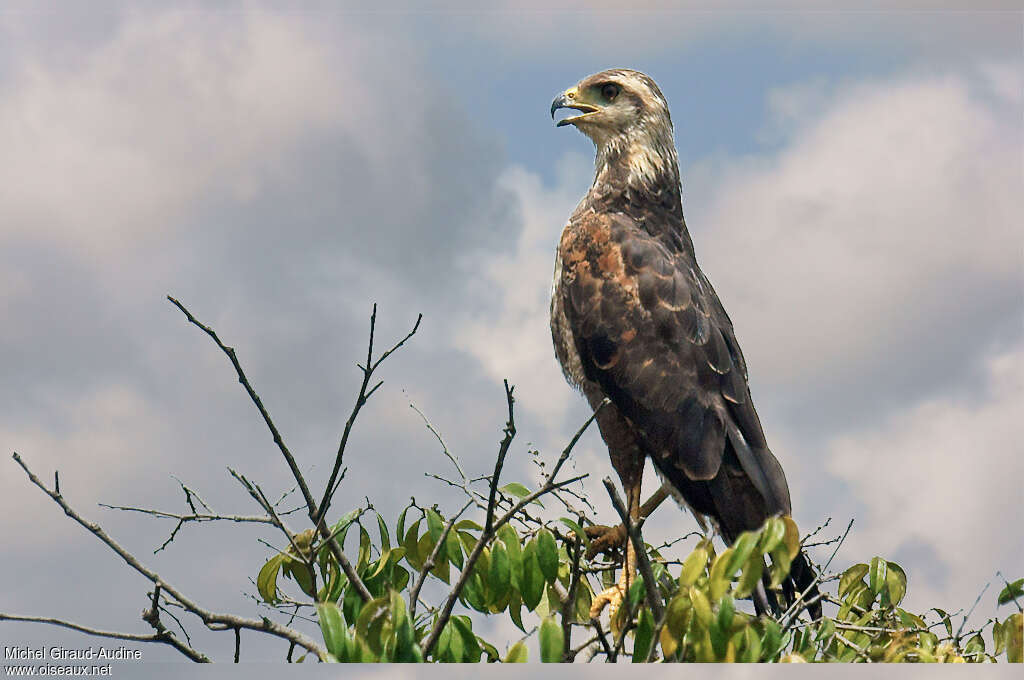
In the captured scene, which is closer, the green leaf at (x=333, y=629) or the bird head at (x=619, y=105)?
the green leaf at (x=333, y=629)

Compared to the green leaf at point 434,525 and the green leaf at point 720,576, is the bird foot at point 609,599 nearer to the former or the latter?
the green leaf at point 434,525

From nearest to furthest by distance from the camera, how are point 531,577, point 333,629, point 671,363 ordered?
point 333,629
point 531,577
point 671,363

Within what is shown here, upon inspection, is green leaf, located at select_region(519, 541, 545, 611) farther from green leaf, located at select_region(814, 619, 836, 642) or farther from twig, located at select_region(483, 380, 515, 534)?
green leaf, located at select_region(814, 619, 836, 642)

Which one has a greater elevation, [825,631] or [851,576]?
[851,576]

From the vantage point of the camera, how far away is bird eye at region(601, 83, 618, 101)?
5051 mm

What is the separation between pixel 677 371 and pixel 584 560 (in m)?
0.98

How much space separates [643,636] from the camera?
9.18ft

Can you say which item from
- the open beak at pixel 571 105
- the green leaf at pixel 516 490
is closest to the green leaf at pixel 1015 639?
the green leaf at pixel 516 490

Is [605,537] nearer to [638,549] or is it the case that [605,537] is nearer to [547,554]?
[547,554]

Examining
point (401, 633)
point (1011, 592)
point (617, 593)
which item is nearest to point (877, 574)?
point (1011, 592)

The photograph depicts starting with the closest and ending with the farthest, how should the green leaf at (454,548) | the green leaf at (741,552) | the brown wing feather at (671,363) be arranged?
the green leaf at (741,552) → the green leaf at (454,548) → the brown wing feather at (671,363)

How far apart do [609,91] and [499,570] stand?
2.92m

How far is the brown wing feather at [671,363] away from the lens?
4.04 m

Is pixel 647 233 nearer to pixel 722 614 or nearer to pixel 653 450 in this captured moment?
pixel 653 450
